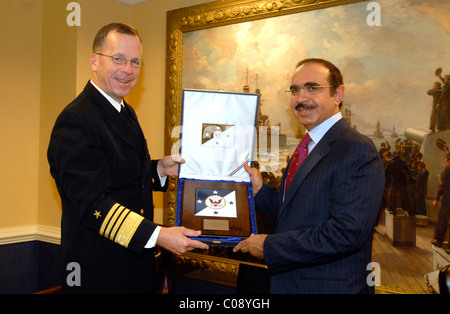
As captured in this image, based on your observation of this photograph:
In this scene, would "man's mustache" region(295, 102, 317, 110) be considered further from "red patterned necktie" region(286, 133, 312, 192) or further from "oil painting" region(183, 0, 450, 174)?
"oil painting" region(183, 0, 450, 174)

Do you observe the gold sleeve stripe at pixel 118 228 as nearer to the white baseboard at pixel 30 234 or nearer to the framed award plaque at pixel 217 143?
the framed award plaque at pixel 217 143

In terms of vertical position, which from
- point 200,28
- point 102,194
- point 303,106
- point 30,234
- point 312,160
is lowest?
point 30,234

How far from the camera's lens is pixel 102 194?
6.37ft

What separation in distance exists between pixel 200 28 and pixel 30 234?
2600 millimetres

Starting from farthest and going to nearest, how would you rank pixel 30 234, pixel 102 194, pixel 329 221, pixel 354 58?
pixel 30 234
pixel 354 58
pixel 102 194
pixel 329 221

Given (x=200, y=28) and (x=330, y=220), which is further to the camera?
(x=200, y=28)

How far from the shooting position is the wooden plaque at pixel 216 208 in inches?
87.8

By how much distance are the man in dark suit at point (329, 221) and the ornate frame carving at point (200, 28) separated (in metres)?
1.41

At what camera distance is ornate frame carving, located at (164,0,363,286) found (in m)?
3.22

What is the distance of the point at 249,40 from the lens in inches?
133

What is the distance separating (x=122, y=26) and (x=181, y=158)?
2.76ft

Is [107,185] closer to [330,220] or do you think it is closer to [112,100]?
[112,100]

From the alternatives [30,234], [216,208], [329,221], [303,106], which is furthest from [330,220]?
[30,234]

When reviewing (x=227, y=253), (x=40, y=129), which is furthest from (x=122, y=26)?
(x=40, y=129)
